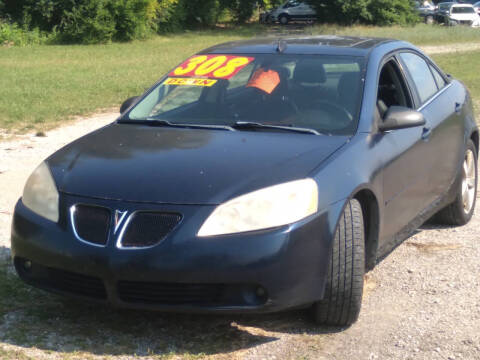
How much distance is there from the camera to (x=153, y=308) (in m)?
3.68

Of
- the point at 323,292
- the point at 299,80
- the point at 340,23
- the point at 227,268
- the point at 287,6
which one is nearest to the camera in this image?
the point at 227,268

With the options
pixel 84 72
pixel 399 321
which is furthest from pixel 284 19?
pixel 399 321

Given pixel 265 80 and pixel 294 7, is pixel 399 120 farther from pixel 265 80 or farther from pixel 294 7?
pixel 294 7

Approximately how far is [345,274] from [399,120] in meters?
1.08

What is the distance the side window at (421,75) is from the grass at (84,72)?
674 centimetres

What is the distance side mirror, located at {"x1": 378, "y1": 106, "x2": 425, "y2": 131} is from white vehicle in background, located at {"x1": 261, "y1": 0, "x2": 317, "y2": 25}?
48.8 m

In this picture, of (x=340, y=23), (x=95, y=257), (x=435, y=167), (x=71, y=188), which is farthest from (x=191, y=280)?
(x=340, y=23)

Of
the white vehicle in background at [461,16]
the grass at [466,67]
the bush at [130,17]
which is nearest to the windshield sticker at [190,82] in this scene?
the grass at [466,67]

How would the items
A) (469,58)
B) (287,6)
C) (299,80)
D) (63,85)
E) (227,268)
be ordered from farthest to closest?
(287,6) → (469,58) → (63,85) → (299,80) → (227,268)

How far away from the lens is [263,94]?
15.8 ft

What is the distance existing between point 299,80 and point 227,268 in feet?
5.65

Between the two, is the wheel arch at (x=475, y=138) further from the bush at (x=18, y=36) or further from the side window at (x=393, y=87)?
the bush at (x=18, y=36)

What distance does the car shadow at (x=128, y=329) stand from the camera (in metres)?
3.78

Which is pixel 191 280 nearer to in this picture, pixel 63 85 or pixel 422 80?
pixel 422 80
